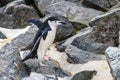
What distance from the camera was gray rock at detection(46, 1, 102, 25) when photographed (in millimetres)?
10383

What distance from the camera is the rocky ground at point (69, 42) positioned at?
7066 mm

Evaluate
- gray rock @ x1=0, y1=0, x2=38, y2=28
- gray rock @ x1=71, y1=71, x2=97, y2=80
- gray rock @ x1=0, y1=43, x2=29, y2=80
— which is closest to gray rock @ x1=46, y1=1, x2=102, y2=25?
gray rock @ x1=0, y1=0, x2=38, y2=28

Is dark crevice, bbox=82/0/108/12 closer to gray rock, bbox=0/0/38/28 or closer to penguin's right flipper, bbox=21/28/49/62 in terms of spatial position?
gray rock, bbox=0/0/38/28

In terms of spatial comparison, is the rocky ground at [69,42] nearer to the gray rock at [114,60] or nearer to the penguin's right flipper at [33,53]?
the gray rock at [114,60]

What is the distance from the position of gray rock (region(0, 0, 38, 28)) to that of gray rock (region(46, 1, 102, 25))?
910mm

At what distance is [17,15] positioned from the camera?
12.0 meters

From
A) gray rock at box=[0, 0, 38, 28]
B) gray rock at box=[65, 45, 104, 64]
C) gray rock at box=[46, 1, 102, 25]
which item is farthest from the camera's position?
gray rock at box=[0, 0, 38, 28]

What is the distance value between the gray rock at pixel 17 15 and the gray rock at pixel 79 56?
3.71 metres

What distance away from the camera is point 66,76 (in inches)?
291

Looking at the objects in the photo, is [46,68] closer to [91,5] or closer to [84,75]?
[84,75]

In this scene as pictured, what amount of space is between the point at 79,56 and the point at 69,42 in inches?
34.8

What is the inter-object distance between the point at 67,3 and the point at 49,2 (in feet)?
2.16

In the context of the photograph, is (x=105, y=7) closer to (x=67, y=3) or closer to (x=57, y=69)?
(x=67, y=3)

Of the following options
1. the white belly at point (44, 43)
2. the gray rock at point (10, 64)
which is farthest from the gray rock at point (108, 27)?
the gray rock at point (10, 64)
